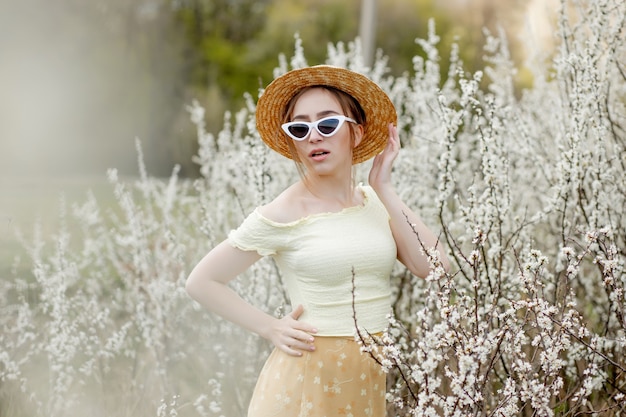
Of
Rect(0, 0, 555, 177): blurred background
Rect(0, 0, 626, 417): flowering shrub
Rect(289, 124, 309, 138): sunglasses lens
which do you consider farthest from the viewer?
Rect(0, 0, 555, 177): blurred background

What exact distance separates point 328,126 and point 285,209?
10.4 inches

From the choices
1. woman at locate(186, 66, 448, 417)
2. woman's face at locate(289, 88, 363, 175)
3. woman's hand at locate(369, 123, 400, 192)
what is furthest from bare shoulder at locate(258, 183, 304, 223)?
woman's hand at locate(369, 123, 400, 192)

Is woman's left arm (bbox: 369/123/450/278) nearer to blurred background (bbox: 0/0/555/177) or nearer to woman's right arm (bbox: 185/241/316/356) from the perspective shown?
woman's right arm (bbox: 185/241/316/356)

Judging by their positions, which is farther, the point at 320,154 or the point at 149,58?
the point at 149,58

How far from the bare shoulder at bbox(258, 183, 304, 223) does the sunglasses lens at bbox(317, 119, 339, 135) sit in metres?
0.20

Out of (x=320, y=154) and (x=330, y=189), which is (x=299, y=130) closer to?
(x=320, y=154)

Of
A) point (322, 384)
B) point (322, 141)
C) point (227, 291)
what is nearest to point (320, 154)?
point (322, 141)

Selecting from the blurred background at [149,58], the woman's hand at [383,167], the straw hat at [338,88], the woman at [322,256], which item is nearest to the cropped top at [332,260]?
the woman at [322,256]

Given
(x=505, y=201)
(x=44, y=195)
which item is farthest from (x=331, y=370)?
(x=44, y=195)

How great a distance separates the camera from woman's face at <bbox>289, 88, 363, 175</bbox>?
2.33 m

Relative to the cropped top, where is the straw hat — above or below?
above

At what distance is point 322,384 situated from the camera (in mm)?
2229

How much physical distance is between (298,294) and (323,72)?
64 centimetres

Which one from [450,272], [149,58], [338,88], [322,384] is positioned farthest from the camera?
[149,58]
